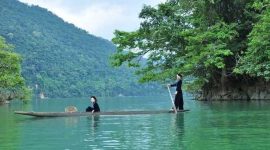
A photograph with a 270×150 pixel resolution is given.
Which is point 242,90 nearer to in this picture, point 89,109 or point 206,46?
point 206,46

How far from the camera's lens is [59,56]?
140 m

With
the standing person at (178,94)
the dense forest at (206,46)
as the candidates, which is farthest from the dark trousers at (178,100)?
the dense forest at (206,46)

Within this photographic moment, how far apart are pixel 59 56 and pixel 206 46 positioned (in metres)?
106

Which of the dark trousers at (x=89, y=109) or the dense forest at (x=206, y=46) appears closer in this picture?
the dark trousers at (x=89, y=109)

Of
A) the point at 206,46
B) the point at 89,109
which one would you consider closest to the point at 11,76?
the point at 206,46

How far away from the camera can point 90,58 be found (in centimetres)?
16075

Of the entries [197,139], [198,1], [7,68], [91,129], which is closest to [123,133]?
[91,129]

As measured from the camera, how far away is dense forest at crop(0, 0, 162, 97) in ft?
398

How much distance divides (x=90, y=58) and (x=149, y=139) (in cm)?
14845

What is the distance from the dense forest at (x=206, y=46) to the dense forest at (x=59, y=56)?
244 feet

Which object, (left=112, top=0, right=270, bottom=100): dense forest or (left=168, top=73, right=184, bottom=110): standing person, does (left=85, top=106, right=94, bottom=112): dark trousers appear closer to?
(left=168, top=73, right=184, bottom=110): standing person

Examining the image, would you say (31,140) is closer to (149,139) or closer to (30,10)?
(149,139)

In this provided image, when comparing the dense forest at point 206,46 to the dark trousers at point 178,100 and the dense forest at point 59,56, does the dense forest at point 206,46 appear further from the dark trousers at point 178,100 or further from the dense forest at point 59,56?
the dense forest at point 59,56

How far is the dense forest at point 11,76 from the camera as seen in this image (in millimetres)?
48000
